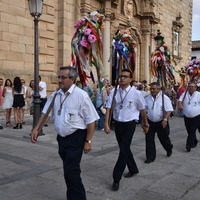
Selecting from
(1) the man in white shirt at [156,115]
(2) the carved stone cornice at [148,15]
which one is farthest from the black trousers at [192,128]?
(2) the carved stone cornice at [148,15]

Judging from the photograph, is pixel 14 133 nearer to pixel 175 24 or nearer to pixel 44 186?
pixel 44 186

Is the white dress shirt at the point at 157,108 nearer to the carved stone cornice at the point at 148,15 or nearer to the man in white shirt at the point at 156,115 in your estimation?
the man in white shirt at the point at 156,115

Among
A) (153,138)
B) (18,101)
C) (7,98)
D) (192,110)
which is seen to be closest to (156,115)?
(153,138)

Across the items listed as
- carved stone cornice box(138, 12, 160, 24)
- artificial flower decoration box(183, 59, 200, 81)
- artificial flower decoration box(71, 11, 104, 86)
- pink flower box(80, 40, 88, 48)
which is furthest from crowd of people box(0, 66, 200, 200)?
carved stone cornice box(138, 12, 160, 24)

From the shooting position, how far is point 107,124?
454 centimetres

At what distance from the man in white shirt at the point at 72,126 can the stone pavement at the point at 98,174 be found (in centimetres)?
67

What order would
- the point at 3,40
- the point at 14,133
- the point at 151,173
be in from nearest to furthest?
the point at 151,173 < the point at 14,133 < the point at 3,40

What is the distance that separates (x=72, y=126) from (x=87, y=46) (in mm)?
4158

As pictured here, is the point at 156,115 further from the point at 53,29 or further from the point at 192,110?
the point at 53,29

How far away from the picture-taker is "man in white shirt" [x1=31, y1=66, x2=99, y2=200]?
3316mm

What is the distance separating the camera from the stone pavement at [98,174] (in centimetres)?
399

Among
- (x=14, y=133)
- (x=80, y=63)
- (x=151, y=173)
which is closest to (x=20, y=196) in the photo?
(x=151, y=173)

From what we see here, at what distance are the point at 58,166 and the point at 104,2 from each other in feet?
42.4

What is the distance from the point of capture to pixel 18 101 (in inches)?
392
